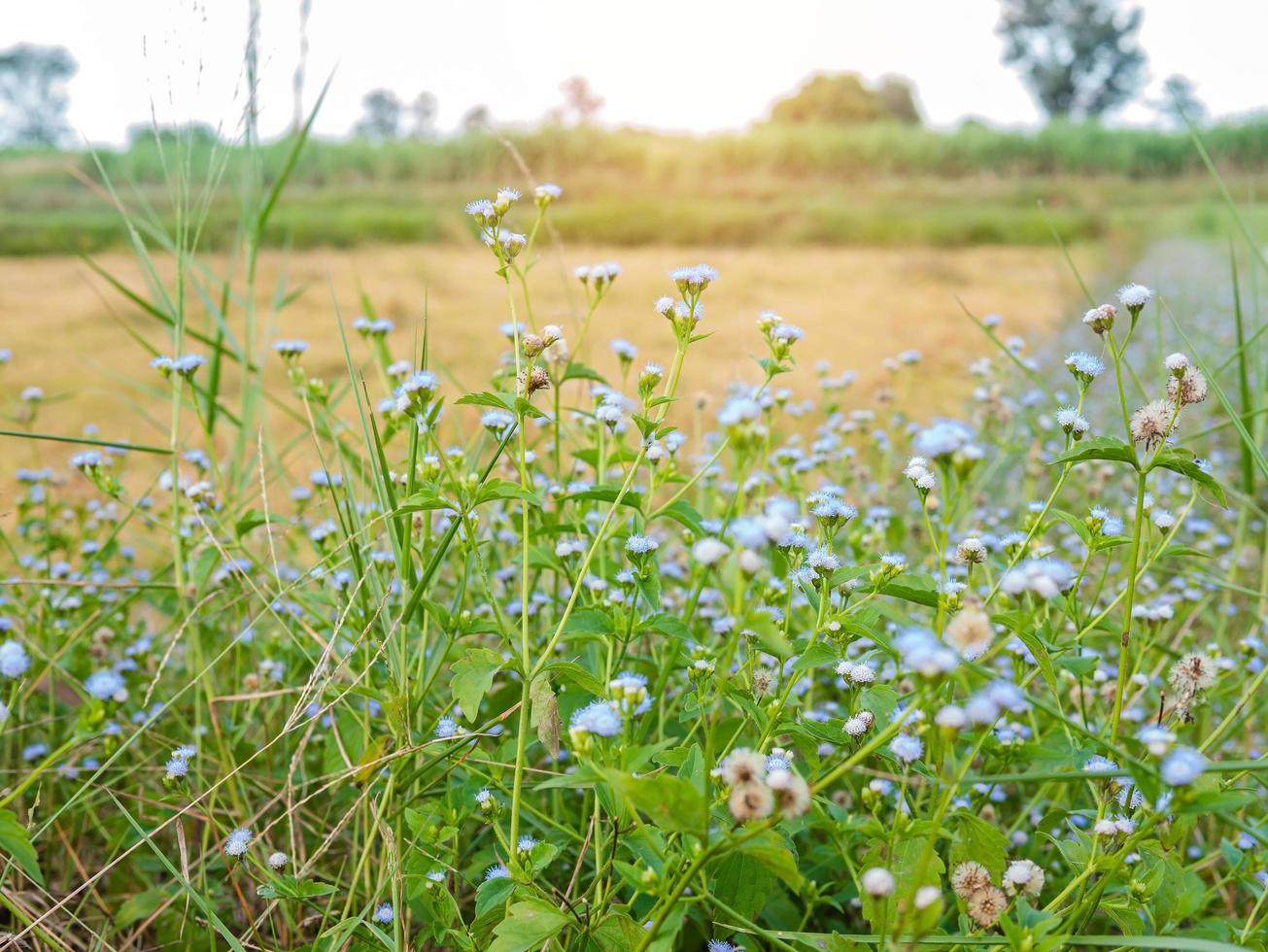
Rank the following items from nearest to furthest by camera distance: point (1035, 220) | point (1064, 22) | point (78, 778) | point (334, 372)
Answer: point (78, 778)
point (334, 372)
point (1035, 220)
point (1064, 22)

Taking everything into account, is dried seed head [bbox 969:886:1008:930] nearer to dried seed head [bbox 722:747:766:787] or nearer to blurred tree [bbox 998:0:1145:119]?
dried seed head [bbox 722:747:766:787]

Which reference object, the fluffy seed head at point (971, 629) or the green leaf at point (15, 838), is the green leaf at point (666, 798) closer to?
the fluffy seed head at point (971, 629)

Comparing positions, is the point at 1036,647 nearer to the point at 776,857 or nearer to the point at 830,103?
the point at 776,857

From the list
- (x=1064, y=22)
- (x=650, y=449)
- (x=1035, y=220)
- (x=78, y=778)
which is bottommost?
(x=78, y=778)

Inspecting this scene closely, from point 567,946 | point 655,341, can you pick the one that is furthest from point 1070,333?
point 567,946

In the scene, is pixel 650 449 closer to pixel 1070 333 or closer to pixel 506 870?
pixel 506 870

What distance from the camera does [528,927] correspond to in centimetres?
82

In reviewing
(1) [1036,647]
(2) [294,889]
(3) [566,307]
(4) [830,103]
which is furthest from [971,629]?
(4) [830,103]

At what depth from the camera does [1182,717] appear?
3.39 feet

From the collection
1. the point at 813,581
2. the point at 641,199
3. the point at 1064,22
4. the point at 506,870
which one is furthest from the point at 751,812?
the point at 1064,22

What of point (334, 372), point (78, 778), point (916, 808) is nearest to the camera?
point (916, 808)

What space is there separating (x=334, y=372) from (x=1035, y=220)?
437 centimetres

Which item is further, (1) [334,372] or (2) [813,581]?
(1) [334,372]

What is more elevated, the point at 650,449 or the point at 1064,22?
the point at 1064,22
